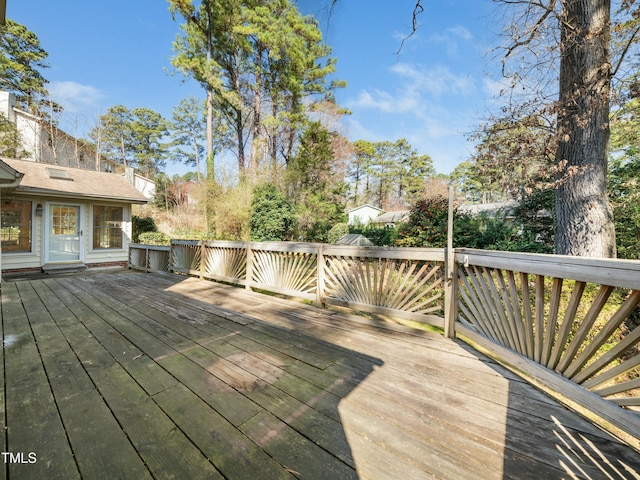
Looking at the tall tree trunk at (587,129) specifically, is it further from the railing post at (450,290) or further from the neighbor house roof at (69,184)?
the neighbor house roof at (69,184)

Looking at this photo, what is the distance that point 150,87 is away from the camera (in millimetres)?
16016

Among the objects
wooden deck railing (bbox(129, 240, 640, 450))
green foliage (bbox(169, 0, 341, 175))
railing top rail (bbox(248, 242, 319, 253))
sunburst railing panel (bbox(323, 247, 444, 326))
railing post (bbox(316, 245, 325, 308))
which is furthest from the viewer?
green foliage (bbox(169, 0, 341, 175))

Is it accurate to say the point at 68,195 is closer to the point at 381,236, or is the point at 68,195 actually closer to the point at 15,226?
the point at 15,226

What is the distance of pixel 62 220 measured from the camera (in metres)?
7.47

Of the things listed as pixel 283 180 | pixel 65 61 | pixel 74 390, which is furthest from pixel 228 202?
pixel 65 61

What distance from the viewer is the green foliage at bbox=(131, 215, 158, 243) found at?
1158 centimetres

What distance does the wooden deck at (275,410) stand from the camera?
44.1 inches

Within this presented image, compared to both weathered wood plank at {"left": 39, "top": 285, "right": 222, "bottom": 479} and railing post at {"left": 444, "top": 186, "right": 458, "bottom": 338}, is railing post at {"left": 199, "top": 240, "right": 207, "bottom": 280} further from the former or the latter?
railing post at {"left": 444, "top": 186, "right": 458, "bottom": 338}

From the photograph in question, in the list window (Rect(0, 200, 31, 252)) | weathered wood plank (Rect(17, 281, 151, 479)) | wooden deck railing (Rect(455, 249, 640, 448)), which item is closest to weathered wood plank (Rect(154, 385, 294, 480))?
weathered wood plank (Rect(17, 281, 151, 479))

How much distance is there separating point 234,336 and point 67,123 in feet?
60.2

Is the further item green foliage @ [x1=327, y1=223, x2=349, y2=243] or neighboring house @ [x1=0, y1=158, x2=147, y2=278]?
green foliage @ [x1=327, y1=223, x2=349, y2=243]

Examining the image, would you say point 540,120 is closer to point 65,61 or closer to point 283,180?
point 283,180

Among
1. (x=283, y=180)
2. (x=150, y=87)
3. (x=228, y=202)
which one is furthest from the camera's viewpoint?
(x=150, y=87)

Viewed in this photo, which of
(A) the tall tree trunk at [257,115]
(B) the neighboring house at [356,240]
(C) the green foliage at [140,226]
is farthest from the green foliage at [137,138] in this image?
(B) the neighboring house at [356,240]
